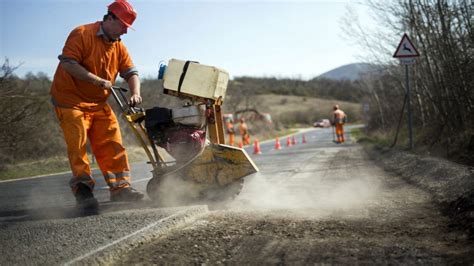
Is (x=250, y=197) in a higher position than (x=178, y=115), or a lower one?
lower

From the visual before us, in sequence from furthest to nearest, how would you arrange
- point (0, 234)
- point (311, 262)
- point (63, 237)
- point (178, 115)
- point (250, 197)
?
point (250, 197)
point (178, 115)
point (0, 234)
point (63, 237)
point (311, 262)

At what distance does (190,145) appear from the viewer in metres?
5.87

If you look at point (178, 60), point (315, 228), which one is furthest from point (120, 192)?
point (315, 228)

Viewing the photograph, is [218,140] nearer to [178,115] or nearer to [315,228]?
[178,115]

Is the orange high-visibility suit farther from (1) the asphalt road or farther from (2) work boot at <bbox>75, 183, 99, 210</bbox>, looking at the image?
(1) the asphalt road

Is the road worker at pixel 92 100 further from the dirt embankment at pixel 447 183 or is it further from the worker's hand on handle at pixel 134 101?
the dirt embankment at pixel 447 183

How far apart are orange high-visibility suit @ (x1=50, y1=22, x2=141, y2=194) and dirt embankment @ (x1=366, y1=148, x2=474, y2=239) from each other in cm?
361

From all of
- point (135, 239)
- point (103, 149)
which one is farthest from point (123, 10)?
point (135, 239)

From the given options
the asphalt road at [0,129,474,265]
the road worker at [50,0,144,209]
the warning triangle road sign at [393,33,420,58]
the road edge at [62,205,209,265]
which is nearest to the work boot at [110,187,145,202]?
the road worker at [50,0,144,209]

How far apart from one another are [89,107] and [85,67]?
0.45 meters

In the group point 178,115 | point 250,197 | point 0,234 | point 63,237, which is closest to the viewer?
point 63,237

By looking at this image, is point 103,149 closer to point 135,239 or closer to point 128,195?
point 128,195

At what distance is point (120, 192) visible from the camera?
5.95m

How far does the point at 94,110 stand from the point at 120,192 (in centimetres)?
99
